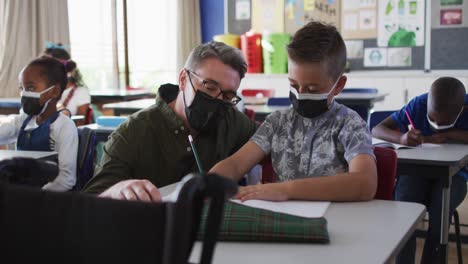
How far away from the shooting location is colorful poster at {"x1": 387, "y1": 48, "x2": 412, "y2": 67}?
641 cm

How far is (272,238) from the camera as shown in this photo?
101 centimetres

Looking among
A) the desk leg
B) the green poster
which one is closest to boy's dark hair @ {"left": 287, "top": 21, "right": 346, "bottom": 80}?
the desk leg

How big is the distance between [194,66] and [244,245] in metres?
0.87

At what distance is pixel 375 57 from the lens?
6574mm

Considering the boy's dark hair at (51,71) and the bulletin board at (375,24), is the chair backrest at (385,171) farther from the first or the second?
the bulletin board at (375,24)

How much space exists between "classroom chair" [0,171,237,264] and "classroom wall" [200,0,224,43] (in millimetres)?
7155

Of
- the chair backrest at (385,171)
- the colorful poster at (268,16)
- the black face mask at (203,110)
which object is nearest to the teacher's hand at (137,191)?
the black face mask at (203,110)

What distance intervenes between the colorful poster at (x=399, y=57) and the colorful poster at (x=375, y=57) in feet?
0.19

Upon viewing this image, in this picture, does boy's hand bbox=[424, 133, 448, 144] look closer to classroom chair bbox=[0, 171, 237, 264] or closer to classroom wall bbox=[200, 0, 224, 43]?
classroom chair bbox=[0, 171, 237, 264]

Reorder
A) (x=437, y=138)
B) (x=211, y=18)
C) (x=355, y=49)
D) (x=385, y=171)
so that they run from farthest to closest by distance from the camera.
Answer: (x=211, y=18) < (x=355, y=49) < (x=437, y=138) < (x=385, y=171)

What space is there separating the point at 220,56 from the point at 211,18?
615 cm

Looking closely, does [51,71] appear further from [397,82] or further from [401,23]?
[401,23]

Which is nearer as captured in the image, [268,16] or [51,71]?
[51,71]

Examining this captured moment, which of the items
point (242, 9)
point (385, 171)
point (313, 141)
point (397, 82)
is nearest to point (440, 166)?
point (385, 171)
